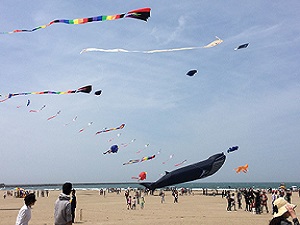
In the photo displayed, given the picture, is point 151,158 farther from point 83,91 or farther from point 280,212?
point 280,212

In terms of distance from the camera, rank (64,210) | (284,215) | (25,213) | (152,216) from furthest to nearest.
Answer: (152,216) < (25,213) < (64,210) < (284,215)

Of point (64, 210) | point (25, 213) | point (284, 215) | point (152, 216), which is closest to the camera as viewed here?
point (284, 215)

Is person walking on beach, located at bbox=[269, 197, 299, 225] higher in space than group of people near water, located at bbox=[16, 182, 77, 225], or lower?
lower

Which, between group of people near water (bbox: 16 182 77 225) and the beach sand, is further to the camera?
the beach sand

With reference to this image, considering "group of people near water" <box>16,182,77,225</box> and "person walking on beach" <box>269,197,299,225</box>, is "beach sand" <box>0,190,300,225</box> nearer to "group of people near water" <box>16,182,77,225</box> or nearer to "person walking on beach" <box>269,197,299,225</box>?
"group of people near water" <box>16,182,77,225</box>

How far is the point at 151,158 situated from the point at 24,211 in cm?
1428

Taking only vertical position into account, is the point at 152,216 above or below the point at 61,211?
below

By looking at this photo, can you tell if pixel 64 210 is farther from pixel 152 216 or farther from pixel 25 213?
pixel 152 216

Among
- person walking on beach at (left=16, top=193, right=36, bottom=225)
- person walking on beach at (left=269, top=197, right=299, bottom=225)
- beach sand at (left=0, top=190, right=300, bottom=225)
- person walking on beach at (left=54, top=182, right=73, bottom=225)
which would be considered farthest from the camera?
beach sand at (left=0, top=190, right=300, bottom=225)

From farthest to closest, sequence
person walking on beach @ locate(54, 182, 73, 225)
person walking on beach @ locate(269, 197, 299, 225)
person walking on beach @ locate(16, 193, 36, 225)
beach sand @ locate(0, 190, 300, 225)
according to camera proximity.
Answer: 1. beach sand @ locate(0, 190, 300, 225)
2. person walking on beach @ locate(16, 193, 36, 225)
3. person walking on beach @ locate(54, 182, 73, 225)
4. person walking on beach @ locate(269, 197, 299, 225)

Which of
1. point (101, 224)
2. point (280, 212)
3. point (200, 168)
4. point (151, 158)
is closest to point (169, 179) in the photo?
point (200, 168)

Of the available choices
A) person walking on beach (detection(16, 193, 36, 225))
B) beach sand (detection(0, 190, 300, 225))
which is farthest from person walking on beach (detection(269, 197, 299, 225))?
beach sand (detection(0, 190, 300, 225))

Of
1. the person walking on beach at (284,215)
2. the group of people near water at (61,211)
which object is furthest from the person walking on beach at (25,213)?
the person walking on beach at (284,215)

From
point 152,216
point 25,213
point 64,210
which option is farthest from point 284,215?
point 152,216
